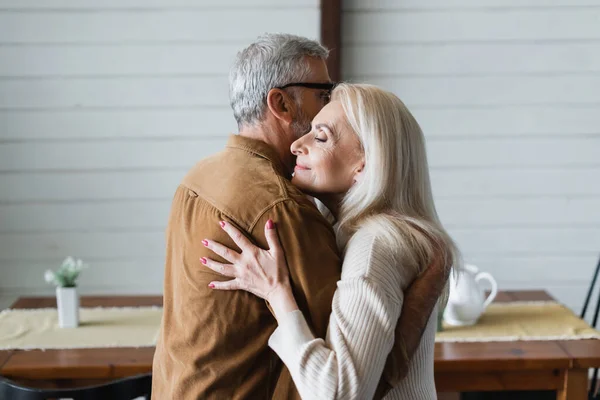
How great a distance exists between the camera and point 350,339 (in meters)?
1.29

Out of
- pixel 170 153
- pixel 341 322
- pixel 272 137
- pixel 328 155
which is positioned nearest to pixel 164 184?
pixel 170 153

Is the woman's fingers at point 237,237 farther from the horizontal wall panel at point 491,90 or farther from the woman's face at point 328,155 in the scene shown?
the horizontal wall panel at point 491,90

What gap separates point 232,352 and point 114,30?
2.50 m

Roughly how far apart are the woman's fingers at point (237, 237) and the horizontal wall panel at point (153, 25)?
2321mm

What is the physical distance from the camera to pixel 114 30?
139 inches

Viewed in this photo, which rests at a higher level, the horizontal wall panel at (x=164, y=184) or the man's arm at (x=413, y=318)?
the man's arm at (x=413, y=318)

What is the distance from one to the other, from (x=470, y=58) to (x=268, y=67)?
7.65ft

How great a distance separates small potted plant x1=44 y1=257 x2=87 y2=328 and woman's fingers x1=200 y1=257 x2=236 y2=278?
124 cm

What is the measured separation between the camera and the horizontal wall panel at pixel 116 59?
3.52 meters

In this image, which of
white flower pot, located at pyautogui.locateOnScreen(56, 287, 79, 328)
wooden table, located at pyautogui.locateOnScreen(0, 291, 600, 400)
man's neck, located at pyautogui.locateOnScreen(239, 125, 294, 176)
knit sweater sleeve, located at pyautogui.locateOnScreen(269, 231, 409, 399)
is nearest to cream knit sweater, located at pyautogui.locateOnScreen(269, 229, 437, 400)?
knit sweater sleeve, located at pyautogui.locateOnScreen(269, 231, 409, 399)

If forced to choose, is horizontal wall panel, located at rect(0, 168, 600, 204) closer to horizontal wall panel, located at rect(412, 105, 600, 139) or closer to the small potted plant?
horizontal wall panel, located at rect(412, 105, 600, 139)

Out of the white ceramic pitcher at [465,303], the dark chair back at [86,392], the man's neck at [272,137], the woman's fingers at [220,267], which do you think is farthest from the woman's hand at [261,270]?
the white ceramic pitcher at [465,303]

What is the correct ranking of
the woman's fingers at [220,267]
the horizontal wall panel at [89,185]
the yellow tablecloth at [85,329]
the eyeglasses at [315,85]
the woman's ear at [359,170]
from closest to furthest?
the woman's fingers at [220,267], the woman's ear at [359,170], the eyeglasses at [315,85], the yellow tablecloth at [85,329], the horizontal wall panel at [89,185]

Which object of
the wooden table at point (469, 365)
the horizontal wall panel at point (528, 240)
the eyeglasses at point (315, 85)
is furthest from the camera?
the horizontal wall panel at point (528, 240)
